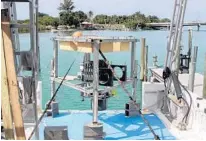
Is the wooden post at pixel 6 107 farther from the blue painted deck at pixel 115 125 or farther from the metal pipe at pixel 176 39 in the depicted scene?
the metal pipe at pixel 176 39

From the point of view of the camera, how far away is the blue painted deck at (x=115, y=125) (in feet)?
20.3

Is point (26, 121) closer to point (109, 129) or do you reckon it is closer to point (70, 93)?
point (109, 129)

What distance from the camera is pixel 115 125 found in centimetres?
682

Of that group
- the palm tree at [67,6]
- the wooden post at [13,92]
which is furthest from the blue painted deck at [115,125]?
the palm tree at [67,6]

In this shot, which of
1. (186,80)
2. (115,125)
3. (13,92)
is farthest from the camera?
(186,80)

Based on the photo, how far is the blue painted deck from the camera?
6.18 m

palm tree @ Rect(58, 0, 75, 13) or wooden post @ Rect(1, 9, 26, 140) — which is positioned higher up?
palm tree @ Rect(58, 0, 75, 13)

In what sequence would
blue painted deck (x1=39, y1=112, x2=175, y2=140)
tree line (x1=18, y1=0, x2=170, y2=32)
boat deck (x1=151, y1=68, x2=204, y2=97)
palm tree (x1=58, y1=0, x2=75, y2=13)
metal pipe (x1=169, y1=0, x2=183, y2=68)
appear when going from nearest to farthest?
1. blue painted deck (x1=39, y1=112, x2=175, y2=140)
2. metal pipe (x1=169, y1=0, x2=183, y2=68)
3. boat deck (x1=151, y1=68, x2=204, y2=97)
4. tree line (x1=18, y1=0, x2=170, y2=32)
5. palm tree (x1=58, y1=0, x2=75, y2=13)

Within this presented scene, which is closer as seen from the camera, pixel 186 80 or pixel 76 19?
pixel 186 80

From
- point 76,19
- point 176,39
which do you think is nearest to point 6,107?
point 176,39

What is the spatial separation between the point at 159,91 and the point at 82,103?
3.99 m

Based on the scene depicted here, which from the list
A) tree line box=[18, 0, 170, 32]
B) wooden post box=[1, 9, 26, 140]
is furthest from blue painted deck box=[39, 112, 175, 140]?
tree line box=[18, 0, 170, 32]

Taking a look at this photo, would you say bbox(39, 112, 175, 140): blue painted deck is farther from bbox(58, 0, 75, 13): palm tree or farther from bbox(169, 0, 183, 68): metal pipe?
bbox(58, 0, 75, 13): palm tree

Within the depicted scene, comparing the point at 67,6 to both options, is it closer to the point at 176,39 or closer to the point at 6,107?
the point at 176,39
